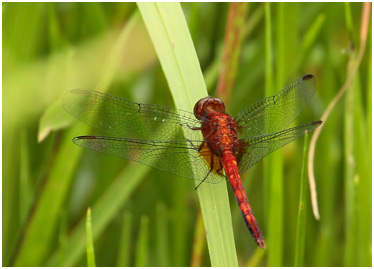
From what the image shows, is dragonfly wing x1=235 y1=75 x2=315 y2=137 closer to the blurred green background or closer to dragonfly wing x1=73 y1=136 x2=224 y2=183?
the blurred green background

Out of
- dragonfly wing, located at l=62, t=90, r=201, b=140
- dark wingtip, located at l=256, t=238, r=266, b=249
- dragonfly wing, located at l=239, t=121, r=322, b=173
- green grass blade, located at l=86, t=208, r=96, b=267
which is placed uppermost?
dragonfly wing, located at l=62, t=90, r=201, b=140

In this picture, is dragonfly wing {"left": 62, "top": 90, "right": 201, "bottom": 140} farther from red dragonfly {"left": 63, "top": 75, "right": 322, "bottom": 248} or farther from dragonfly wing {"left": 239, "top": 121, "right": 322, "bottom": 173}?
dragonfly wing {"left": 239, "top": 121, "right": 322, "bottom": 173}

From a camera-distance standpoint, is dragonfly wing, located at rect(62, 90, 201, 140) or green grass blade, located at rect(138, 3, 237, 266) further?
dragonfly wing, located at rect(62, 90, 201, 140)

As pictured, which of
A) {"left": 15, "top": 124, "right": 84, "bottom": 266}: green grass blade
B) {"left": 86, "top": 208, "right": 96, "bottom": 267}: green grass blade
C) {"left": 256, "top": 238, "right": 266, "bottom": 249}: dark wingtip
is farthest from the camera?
{"left": 15, "top": 124, "right": 84, "bottom": 266}: green grass blade

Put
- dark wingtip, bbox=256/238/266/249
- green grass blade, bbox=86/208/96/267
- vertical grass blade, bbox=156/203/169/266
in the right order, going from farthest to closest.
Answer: vertical grass blade, bbox=156/203/169/266
dark wingtip, bbox=256/238/266/249
green grass blade, bbox=86/208/96/267

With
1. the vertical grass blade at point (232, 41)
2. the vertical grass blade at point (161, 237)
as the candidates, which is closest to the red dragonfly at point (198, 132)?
the vertical grass blade at point (232, 41)

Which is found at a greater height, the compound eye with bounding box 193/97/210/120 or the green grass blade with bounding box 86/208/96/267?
the compound eye with bounding box 193/97/210/120

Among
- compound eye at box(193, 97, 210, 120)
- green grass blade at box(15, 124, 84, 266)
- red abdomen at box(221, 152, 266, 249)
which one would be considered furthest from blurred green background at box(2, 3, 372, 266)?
compound eye at box(193, 97, 210, 120)

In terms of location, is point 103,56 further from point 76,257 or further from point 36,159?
point 76,257
